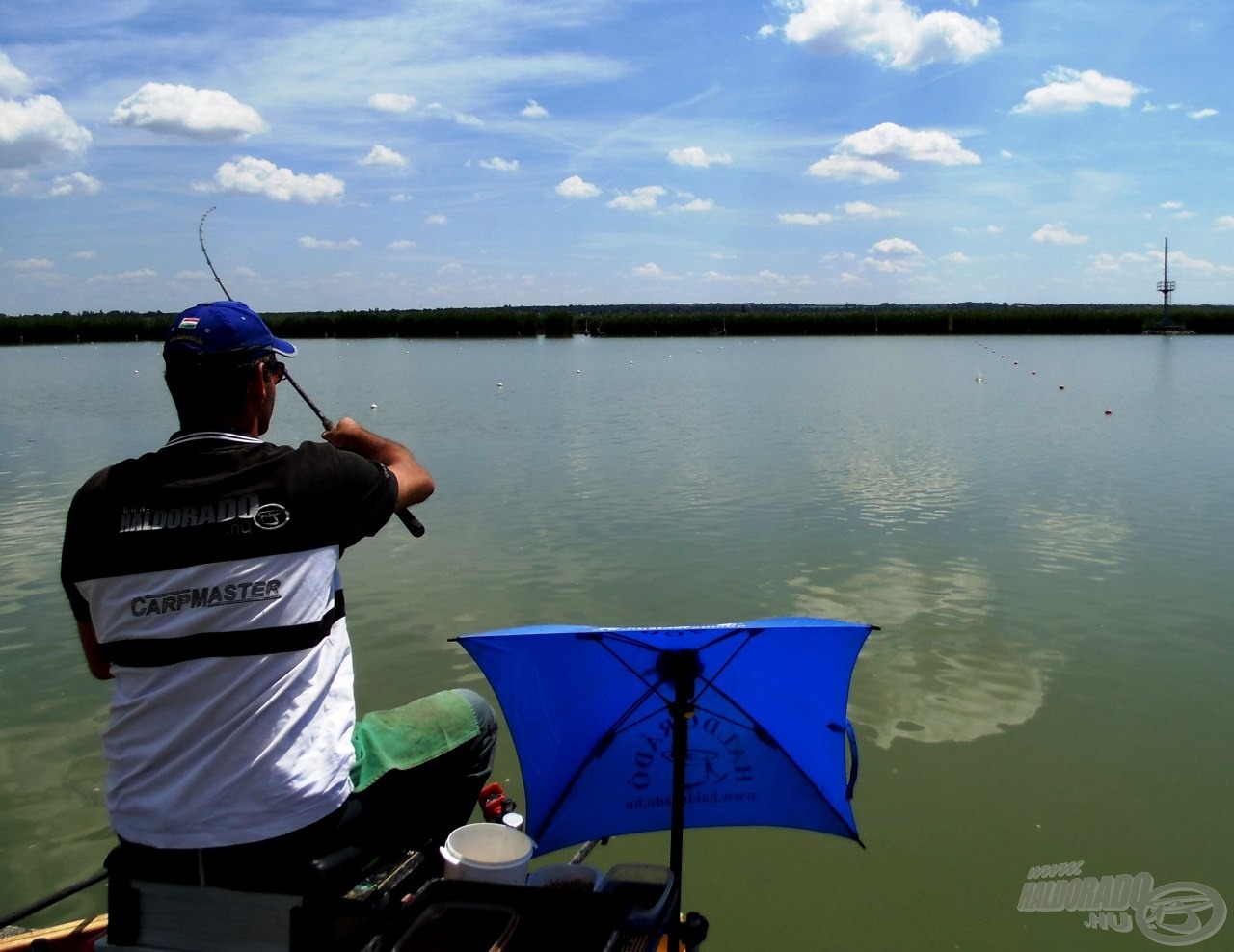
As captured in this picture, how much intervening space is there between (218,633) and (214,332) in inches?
27.7

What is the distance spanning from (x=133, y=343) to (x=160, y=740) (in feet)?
261

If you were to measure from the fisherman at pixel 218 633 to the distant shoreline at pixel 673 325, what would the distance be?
235 feet

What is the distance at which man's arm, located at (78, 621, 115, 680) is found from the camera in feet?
7.39

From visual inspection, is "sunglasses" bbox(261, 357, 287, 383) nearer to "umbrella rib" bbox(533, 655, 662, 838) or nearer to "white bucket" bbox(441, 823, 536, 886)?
"umbrella rib" bbox(533, 655, 662, 838)

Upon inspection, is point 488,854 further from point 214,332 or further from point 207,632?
point 214,332

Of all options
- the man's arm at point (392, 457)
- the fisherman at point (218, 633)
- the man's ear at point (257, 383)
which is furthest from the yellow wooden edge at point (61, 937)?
the man's ear at point (257, 383)

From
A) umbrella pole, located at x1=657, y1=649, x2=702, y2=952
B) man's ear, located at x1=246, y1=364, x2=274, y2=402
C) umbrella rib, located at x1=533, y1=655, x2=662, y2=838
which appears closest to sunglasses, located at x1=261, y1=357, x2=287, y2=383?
man's ear, located at x1=246, y1=364, x2=274, y2=402

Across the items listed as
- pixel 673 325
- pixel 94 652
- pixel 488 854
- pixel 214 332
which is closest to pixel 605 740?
pixel 488 854

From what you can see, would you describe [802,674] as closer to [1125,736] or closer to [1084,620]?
[1125,736]

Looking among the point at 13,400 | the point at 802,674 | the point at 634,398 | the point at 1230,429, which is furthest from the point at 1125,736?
the point at 13,400

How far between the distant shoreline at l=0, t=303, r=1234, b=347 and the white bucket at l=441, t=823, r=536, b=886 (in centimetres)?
7115

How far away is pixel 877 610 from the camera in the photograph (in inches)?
279

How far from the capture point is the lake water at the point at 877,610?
157 inches

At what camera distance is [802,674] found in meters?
2.78
